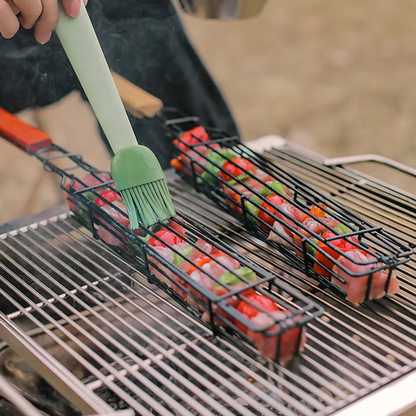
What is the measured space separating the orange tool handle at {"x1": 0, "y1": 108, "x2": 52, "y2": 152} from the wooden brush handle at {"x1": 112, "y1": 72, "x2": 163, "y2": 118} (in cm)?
39

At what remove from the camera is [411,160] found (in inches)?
200

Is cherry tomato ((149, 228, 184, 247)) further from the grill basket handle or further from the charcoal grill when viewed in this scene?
the grill basket handle

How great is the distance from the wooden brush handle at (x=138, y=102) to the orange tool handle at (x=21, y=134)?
394mm

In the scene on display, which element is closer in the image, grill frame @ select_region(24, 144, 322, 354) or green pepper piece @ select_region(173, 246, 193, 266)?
grill frame @ select_region(24, 144, 322, 354)

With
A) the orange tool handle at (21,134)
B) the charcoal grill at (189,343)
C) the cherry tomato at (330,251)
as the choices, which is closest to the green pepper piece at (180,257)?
the charcoal grill at (189,343)

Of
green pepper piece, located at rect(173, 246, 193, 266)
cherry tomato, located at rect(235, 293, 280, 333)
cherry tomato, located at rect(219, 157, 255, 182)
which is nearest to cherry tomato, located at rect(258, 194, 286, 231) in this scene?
cherry tomato, located at rect(219, 157, 255, 182)

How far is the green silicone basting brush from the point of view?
5.20ft

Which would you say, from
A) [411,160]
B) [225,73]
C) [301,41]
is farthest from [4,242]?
[301,41]

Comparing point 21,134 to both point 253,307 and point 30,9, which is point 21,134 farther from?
point 253,307

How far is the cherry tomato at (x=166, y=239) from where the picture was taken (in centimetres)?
166

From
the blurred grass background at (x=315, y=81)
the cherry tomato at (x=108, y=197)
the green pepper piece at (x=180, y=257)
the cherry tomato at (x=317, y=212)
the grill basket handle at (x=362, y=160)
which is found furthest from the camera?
the blurred grass background at (x=315, y=81)

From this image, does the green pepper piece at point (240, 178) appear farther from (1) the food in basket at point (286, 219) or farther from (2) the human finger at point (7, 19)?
(2) the human finger at point (7, 19)

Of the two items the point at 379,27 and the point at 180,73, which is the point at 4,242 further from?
the point at 379,27

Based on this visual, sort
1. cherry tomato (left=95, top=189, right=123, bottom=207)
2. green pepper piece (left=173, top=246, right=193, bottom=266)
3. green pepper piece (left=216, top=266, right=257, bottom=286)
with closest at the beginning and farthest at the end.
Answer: green pepper piece (left=216, top=266, right=257, bottom=286), green pepper piece (left=173, top=246, right=193, bottom=266), cherry tomato (left=95, top=189, right=123, bottom=207)
